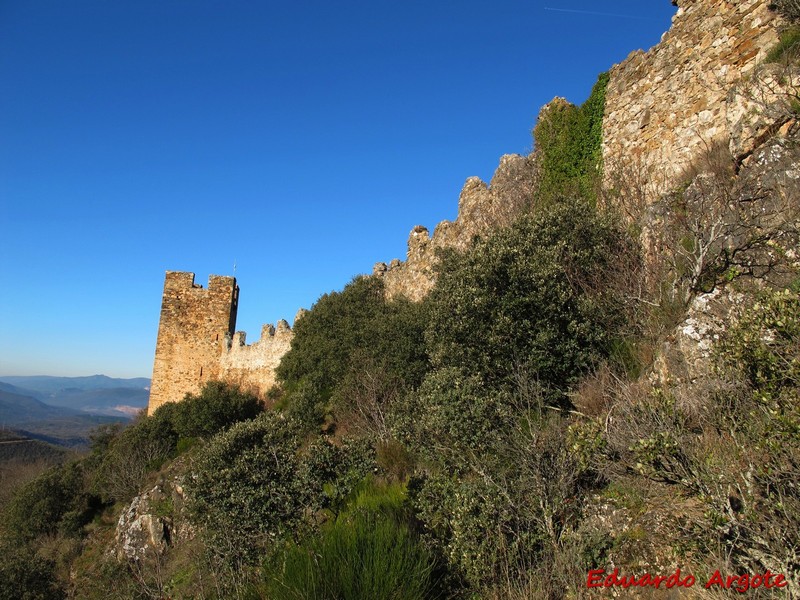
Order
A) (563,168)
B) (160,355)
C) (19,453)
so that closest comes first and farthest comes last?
(563,168) → (160,355) → (19,453)

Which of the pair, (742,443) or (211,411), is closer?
(742,443)

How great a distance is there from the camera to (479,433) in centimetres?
658

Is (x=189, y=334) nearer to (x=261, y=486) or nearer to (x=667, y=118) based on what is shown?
(x=261, y=486)

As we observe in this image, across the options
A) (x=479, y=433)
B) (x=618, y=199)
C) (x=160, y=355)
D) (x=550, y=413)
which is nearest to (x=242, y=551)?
(x=479, y=433)

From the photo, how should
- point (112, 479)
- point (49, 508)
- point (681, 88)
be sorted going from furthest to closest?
point (49, 508) < point (112, 479) < point (681, 88)

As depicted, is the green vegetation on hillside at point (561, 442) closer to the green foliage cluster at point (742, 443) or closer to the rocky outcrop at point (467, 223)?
the green foliage cluster at point (742, 443)

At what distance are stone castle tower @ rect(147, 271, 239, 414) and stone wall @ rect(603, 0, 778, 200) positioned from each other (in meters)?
20.6

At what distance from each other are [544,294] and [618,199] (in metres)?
5.13

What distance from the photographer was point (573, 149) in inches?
578

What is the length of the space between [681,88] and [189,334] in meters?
24.3

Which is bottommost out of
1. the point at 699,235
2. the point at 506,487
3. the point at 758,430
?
the point at 506,487

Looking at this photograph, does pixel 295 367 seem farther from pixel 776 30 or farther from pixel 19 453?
pixel 19 453

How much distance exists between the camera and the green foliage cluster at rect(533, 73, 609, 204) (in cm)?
1402

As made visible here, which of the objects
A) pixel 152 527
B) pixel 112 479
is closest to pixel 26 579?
pixel 152 527
